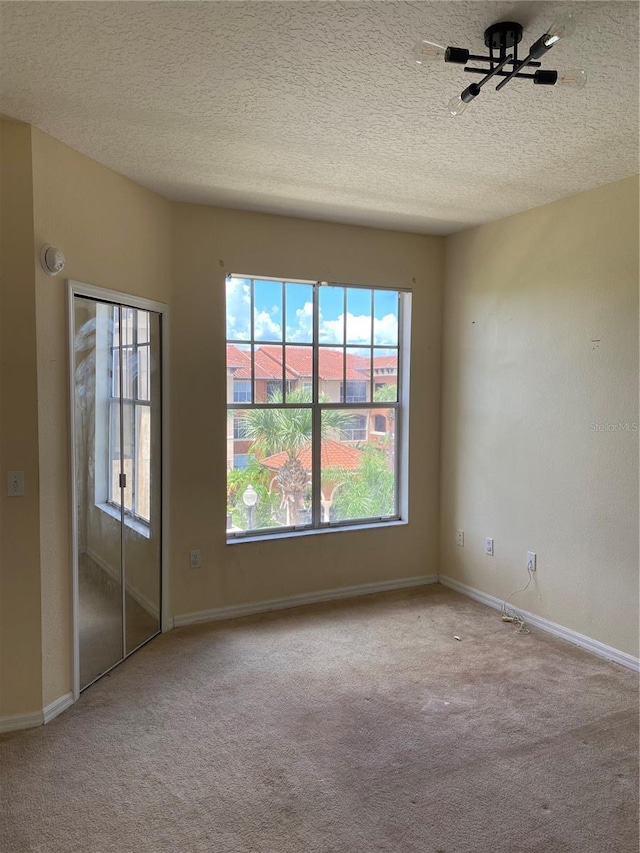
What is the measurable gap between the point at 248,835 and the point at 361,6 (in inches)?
105

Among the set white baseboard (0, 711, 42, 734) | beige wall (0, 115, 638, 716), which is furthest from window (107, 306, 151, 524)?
white baseboard (0, 711, 42, 734)

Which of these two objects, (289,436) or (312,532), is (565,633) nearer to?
(312,532)

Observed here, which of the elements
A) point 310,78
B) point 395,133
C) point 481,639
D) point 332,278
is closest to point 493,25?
point 310,78

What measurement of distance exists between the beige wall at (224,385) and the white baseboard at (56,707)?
39.0 inches

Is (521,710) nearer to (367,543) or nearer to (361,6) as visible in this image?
(367,543)

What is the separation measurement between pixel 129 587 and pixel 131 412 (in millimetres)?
983

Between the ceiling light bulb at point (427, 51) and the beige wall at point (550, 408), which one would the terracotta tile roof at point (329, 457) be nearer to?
the beige wall at point (550, 408)

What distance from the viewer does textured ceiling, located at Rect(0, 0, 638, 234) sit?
1780 millimetres

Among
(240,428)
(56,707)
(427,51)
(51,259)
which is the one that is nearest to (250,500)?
(240,428)

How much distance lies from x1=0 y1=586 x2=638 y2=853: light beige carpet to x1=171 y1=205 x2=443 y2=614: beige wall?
501 millimetres

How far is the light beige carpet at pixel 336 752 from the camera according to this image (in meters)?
2.02

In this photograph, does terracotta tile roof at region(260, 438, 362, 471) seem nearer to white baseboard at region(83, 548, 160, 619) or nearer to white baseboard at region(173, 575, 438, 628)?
white baseboard at region(173, 575, 438, 628)

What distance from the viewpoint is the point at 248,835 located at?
6.57 feet

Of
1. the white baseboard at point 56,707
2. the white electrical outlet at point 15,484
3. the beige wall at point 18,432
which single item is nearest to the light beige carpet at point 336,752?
the white baseboard at point 56,707
